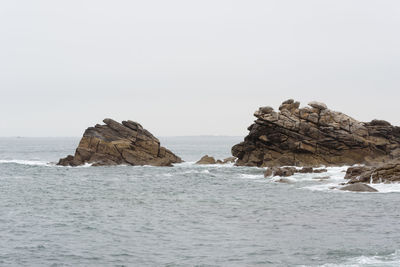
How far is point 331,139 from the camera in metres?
78.8

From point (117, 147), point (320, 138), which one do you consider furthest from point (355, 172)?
point (117, 147)

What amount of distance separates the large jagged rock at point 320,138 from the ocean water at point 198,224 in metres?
17.0

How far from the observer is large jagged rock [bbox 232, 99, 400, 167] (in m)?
78.4

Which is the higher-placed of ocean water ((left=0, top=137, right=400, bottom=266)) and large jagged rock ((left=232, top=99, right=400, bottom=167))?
large jagged rock ((left=232, top=99, right=400, bottom=167))

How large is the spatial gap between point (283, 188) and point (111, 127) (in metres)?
43.9

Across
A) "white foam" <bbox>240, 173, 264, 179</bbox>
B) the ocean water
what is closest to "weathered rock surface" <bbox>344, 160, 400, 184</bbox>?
the ocean water

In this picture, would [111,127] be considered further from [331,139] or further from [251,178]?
[331,139]

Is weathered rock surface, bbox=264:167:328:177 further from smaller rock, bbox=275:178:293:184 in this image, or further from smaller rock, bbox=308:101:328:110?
smaller rock, bbox=308:101:328:110

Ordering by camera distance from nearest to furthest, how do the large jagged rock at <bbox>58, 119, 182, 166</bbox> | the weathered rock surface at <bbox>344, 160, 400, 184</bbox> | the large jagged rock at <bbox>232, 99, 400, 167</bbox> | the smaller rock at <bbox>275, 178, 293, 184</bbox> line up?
the weathered rock surface at <bbox>344, 160, 400, 184</bbox>, the smaller rock at <bbox>275, 178, 293, 184</bbox>, the large jagged rock at <bbox>232, 99, 400, 167</bbox>, the large jagged rock at <bbox>58, 119, 182, 166</bbox>

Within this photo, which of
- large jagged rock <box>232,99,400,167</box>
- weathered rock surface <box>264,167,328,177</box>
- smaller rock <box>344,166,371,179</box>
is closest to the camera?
smaller rock <box>344,166,371,179</box>

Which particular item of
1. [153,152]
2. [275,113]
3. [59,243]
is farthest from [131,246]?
[153,152]

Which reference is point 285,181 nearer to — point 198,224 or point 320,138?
point 320,138

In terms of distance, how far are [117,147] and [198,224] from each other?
54568 mm

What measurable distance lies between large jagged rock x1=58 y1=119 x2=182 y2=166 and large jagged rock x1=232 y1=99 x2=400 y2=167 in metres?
20.1
